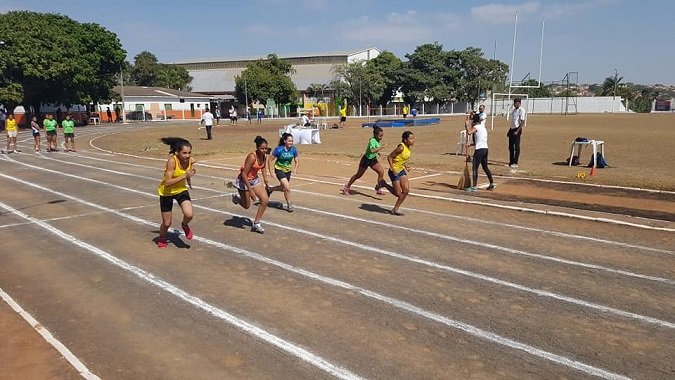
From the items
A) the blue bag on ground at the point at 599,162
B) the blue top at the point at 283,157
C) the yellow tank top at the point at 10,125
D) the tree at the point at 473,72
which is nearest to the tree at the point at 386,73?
the tree at the point at 473,72

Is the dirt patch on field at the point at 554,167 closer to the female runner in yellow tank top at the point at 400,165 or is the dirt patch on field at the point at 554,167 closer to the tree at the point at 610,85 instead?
the female runner in yellow tank top at the point at 400,165

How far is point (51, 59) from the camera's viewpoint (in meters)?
45.9

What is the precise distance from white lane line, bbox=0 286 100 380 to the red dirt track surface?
2.2 inches

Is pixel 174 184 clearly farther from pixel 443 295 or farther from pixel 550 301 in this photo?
pixel 550 301

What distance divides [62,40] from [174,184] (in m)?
48.5

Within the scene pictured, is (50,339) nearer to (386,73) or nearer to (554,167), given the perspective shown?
(554,167)

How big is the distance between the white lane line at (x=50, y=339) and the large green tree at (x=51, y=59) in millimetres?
45373

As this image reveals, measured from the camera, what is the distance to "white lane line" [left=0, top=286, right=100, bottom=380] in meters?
4.27

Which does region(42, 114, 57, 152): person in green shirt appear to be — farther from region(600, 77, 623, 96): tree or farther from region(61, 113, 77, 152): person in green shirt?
region(600, 77, 623, 96): tree

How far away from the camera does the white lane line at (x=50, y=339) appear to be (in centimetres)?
427

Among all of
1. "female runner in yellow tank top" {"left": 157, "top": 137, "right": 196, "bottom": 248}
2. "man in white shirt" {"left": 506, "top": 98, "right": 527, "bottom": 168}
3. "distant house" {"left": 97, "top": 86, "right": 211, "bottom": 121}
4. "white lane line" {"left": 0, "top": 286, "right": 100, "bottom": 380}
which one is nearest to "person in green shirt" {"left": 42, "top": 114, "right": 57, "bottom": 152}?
"female runner in yellow tank top" {"left": 157, "top": 137, "right": 196, "bottom": 248}

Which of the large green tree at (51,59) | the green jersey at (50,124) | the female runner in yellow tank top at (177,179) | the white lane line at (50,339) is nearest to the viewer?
the white lane line at (50,339)

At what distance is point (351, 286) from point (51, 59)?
48.8 metres

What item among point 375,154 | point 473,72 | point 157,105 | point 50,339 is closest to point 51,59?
point 157,105
